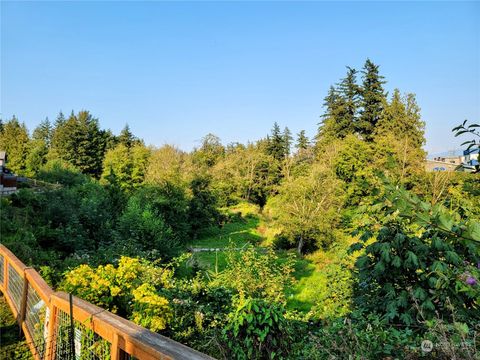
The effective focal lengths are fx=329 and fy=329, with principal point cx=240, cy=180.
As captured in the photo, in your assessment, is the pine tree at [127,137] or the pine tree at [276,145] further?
the pine tree at [127,137]

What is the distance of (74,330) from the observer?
279cm

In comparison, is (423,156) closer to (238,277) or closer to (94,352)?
(238,277)

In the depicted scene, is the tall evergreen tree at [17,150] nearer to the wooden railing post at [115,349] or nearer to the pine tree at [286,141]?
the pine tree at [286,141]

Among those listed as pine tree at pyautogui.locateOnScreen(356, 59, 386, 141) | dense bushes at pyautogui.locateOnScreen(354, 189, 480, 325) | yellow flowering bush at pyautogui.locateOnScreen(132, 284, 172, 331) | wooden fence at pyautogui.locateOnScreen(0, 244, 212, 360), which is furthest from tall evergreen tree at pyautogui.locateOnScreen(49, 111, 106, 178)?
dense bushes at pyautogui.locateOnScreen(354, 189, 480, 325)

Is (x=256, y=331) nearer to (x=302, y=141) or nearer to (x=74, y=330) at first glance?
(x=74, y=330)

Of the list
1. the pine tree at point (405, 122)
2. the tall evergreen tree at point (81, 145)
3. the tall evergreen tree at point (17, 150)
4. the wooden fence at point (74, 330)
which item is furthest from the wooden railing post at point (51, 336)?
the tall evergreen tree at point (81, 145)

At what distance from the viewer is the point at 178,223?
2302 centimetres

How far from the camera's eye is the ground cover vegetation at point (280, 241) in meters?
2.58

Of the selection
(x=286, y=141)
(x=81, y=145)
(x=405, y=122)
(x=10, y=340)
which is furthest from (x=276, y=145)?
(x=10, y=340)

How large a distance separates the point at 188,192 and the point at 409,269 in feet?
77.4

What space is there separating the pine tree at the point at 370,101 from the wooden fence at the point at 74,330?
1525 inches

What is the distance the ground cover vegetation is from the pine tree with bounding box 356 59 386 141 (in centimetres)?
17

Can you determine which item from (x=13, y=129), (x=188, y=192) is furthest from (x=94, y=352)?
(x=13, y=129)

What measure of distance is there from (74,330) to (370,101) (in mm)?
42454
